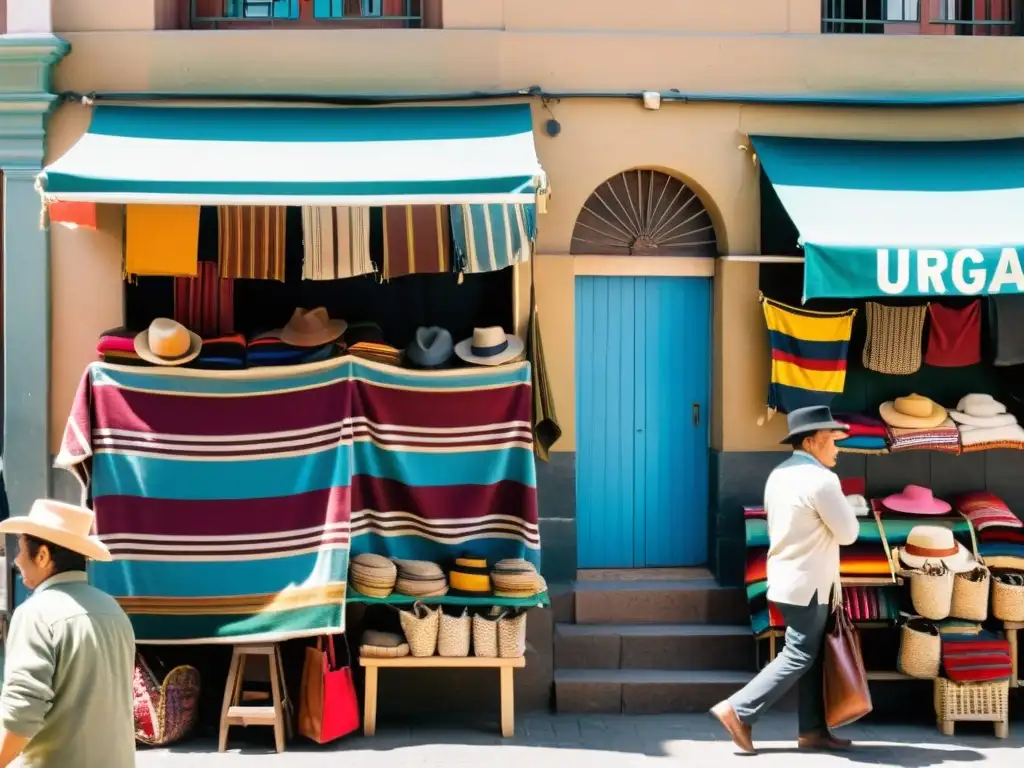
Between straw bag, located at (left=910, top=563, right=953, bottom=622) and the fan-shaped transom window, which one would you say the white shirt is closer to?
straw bag, located at (left=910, top=563, right=953, bottom=622)

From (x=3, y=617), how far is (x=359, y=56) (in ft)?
14.0

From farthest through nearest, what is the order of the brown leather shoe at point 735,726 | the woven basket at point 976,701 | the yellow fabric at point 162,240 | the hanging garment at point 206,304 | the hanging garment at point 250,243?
the hanging garment at point 206,304 < the hanging garment at point 250,243 < the yellow fabric at point 162,240 < the woven basket at point 976,701 < the brown leather shoe at point 735,726

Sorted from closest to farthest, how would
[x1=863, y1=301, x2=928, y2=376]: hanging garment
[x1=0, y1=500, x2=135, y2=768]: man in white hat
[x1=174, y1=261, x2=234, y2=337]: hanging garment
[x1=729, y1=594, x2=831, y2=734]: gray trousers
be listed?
1. [x1=0, y1=500, x2=135, y2=768]: man in white hat
2. [x1=729, y1=594, x2=831, y2=734]: gray trousers
3. [x1=174, y1=261, x2=234, y2=337]: hanging garment
4. [x1=863, y1=301, x2=928, y2=376]: hanging garment

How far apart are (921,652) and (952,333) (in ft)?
7.21

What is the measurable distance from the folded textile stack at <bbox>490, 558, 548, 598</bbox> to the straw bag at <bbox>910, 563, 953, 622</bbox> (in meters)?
2.34

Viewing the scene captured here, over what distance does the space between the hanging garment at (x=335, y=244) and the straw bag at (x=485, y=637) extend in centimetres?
229

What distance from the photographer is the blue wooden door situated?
349 inches

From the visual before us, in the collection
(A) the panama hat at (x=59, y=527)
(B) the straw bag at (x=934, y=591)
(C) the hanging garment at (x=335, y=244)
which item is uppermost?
(C) the hanging garment at (x=335, y=244)

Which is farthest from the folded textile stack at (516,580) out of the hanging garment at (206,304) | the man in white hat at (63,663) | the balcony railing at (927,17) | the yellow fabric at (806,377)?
the balcony railing at (927,17)

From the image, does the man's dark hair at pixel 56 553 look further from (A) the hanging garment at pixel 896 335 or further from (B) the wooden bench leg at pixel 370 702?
(A) the hanging garment at pixel 896 335

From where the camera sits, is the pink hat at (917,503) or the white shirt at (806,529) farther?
the pink hat at (917,503)

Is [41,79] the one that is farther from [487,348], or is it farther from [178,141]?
[487,348]

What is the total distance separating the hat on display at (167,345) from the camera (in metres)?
7.69

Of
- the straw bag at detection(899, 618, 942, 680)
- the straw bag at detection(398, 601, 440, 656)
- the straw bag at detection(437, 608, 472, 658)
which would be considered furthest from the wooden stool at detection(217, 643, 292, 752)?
the straw bag at detection(899, 618, 942, 680)
